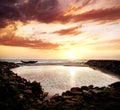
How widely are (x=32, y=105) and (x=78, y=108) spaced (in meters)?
3.80

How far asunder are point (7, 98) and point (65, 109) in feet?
→ 17.7

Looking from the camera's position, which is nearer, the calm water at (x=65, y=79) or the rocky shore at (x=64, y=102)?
the rocky shore at (x=64, y=102)

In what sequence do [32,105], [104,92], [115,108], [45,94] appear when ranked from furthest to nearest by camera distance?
1. [45,94]
2. [104,92]
3. [32,105]
4. [115,108]

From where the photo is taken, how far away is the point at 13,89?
1944cm

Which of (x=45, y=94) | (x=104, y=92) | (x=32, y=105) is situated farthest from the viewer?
(x=45, y=94)

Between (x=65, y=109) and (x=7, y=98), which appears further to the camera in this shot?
(x=7, y=98)

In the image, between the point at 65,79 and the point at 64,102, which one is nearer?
the point at 64,102

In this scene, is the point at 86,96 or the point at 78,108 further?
the point at 86,96

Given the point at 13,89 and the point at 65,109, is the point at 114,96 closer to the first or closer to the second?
the point at 65,109

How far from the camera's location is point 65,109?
15086 millimetres

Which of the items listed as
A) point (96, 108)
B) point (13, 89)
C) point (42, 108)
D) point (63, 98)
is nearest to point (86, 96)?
point (63, 98)

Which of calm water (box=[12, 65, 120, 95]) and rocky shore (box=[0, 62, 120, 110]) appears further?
calm water (box=[12, 65, 120, 95])

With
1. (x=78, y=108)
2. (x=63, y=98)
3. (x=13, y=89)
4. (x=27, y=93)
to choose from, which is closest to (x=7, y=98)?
(x=13, y=89)

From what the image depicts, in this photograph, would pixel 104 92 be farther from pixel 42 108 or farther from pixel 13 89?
pixel 13 89
